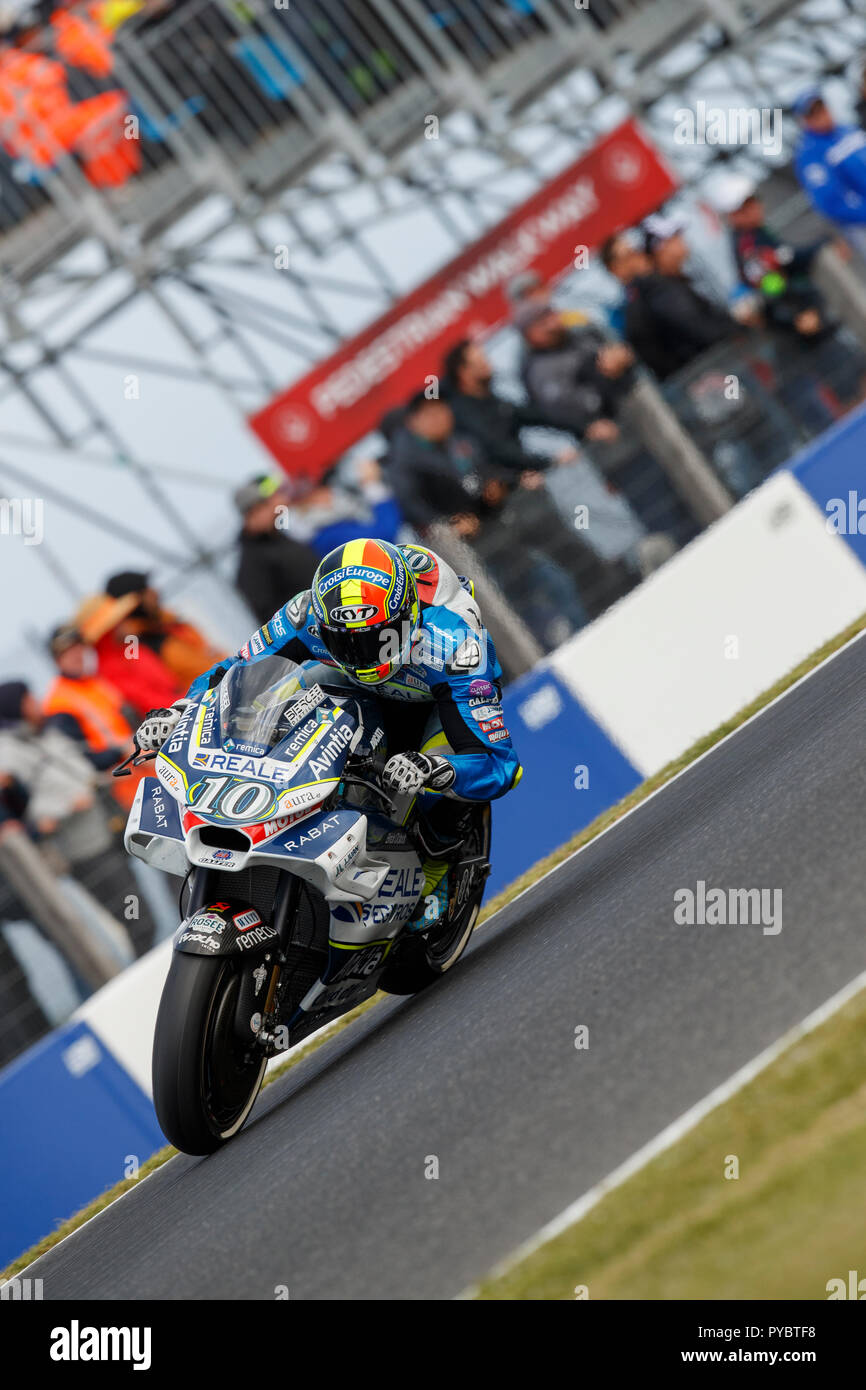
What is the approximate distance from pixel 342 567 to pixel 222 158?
7962 mm

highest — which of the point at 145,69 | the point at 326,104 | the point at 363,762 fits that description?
the point at 145,69

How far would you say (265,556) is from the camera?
10.4m

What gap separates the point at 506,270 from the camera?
41.4 ft

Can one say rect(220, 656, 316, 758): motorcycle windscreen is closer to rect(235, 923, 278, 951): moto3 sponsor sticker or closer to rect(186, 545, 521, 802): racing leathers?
rect(186, 545, 521, 802): racing leathers

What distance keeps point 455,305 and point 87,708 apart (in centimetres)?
413

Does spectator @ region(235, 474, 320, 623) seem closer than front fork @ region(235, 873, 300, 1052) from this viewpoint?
No

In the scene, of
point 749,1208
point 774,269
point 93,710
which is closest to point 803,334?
point 774,269

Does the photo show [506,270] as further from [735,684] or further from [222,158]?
[735,684]

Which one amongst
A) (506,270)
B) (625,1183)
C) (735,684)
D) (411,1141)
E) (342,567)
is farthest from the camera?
(506,270)

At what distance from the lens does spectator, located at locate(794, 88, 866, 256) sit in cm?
1184

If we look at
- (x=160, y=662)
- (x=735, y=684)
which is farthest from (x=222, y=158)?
(x=735, y=684)
